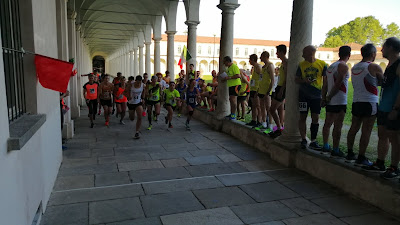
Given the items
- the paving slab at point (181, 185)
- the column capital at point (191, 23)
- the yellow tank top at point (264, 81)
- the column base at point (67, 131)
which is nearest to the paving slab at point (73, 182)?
the paving slab at point (181, 185)

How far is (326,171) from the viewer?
429 centimetres

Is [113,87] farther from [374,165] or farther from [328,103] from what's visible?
[374,165]

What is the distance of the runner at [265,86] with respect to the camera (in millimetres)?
6098

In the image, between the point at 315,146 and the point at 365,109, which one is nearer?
the point at 365,109

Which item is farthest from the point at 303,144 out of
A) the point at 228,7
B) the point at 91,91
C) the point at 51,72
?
the point at 91,91

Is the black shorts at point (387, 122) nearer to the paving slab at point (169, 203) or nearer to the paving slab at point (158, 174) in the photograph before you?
the paving slab at point (169, 203)

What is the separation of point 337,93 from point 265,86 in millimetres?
2044

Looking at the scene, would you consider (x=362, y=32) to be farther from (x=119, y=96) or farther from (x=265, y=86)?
(x=265, y=86)

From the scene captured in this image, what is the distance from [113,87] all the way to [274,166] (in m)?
5.88

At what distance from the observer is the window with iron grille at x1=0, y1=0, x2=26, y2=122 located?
264 cm

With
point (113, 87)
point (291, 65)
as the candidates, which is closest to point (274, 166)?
point (291, 65)

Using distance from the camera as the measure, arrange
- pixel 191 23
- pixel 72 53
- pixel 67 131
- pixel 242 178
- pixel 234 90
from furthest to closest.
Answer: pixel 191 23
pixel 72 53
pixel 234 90
pixel 67 131
pixel 242 178

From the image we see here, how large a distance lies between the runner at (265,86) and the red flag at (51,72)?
3.90 m

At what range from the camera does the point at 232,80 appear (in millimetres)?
7930
